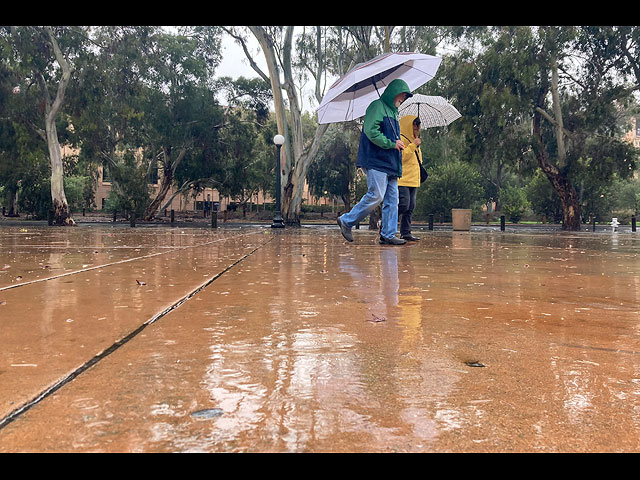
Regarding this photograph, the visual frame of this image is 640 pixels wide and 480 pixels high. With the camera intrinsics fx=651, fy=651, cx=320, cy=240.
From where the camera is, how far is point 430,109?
14.9 metres

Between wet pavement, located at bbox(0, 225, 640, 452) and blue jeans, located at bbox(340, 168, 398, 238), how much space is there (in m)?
4.65

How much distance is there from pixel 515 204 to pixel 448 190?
918 cm

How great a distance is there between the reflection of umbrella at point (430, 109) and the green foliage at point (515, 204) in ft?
109

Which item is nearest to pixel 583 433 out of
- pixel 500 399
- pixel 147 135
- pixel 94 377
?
pixel 500 399

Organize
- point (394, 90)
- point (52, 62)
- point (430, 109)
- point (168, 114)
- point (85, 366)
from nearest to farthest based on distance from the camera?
point (85, 366) < point (394, 90) < point (430, 109) < point (52, 62) < point (168, 114)

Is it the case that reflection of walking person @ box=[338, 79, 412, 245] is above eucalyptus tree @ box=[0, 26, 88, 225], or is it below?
below

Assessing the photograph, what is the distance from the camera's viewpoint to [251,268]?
6098 millimetres

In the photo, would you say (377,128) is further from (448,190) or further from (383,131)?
(448,190)

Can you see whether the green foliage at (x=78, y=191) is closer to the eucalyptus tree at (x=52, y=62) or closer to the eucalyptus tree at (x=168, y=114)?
the eucalyptus tree at (x=168, y=114)

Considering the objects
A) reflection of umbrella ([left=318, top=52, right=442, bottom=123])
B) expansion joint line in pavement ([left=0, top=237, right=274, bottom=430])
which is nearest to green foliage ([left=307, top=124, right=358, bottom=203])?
reflection of umbrella ([left=318, top=52, right=442, bottom=123])

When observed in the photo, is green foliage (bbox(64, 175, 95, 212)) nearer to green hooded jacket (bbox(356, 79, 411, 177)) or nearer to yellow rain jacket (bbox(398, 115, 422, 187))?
yellow rain jacket (bbox(398, 115, 422, 187))

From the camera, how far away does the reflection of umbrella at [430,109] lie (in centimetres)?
1453

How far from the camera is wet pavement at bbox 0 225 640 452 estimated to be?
153 centimetres

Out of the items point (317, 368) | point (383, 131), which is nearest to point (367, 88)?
point (383, 131)
